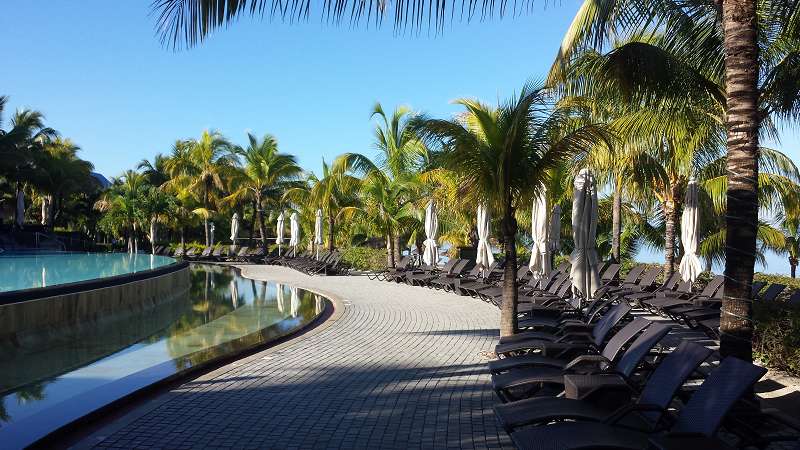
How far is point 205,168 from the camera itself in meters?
37.5

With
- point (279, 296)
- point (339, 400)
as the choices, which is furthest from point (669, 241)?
point (339, 400)

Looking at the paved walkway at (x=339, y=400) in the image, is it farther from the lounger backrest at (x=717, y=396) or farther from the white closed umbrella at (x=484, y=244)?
the white closed umbrella at (x=484, y=244)

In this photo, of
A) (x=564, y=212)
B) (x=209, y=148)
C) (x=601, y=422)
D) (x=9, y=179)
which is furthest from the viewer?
(x=209, y=148)

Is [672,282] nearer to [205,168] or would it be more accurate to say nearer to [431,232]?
[431,232]

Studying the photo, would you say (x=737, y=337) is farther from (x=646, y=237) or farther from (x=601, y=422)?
(x=646, y=237)

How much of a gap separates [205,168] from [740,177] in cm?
3578

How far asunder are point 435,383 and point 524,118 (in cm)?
315

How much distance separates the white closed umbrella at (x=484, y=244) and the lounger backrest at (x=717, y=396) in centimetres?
1073

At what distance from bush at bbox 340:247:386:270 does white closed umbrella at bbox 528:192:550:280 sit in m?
12.0

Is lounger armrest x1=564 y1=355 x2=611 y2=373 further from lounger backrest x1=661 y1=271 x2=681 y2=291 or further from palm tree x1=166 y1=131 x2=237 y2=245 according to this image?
palm tree x1=166 y1=131 x2=237 y2=245

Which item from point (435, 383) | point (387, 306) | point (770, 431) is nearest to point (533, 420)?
point (770, 431)

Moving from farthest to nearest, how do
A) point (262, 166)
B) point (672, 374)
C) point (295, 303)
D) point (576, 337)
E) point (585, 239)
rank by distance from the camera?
point (262, 166) → point (295, 303) → point (585, 239) → point (576, 337) → point (672, 374)

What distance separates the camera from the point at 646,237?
75.5 feet

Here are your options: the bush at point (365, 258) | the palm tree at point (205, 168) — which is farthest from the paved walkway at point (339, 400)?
the palm tree at point (205, 168)
